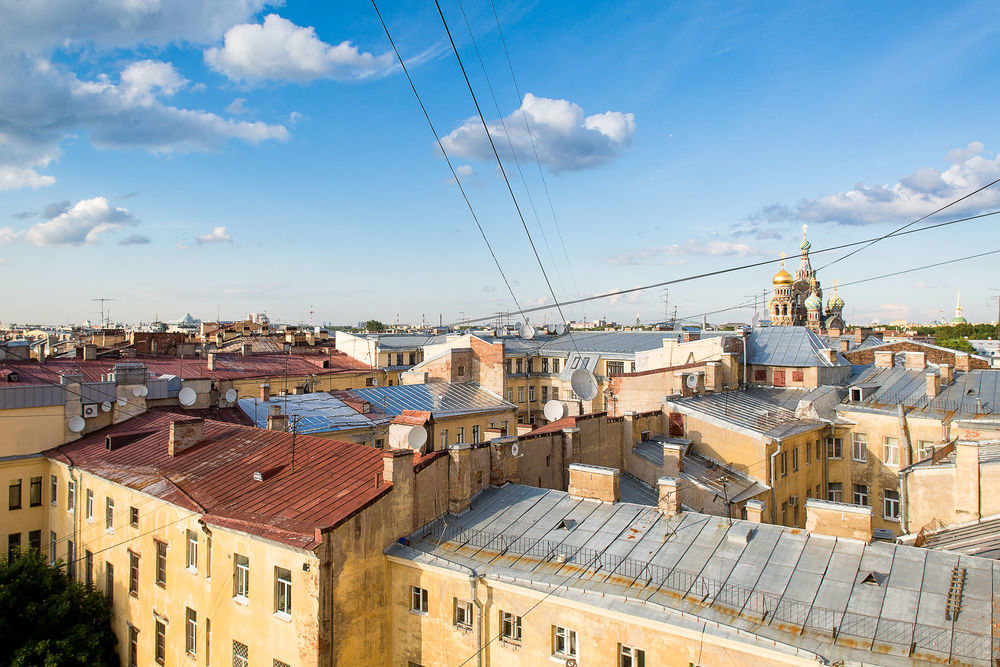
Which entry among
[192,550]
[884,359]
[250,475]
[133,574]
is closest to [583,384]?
[250,475]

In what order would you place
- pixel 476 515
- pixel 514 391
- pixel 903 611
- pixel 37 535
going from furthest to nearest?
1. pixel 514 391
2. pixel 37 535
3. pixel 476 515
4. pixel 903 611

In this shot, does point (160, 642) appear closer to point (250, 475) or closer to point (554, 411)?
point (250, 475)

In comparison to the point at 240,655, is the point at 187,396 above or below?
above

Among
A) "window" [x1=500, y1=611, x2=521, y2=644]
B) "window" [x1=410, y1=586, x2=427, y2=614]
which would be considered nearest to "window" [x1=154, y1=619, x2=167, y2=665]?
"window" [x1=410, y1=586, x2=427, y2=614]

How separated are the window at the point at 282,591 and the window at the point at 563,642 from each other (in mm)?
6033

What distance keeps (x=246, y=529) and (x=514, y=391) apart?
4219 centimetres

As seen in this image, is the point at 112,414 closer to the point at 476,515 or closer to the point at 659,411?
the point at 476,515

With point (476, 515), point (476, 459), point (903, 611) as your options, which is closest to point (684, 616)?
point (903, 611)

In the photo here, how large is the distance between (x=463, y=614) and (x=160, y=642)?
10.9m

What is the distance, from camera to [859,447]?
1199 inches

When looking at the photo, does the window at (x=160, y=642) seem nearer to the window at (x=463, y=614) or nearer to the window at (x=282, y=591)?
the window at (x=282, y=591)

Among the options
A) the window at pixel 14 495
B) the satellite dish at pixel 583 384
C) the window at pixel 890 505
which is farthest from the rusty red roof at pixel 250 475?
the window at pixel 890 505

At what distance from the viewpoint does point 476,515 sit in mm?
16438

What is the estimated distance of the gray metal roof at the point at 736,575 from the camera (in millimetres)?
10562
